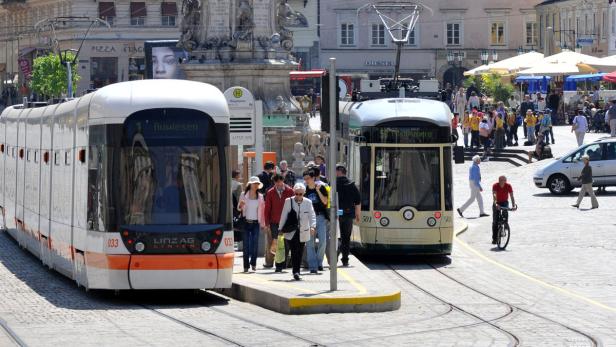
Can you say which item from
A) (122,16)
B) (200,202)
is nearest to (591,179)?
(200,202)

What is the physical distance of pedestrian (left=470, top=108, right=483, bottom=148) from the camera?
59775mm

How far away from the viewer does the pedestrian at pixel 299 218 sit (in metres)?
25.2

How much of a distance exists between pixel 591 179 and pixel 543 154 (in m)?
12.8

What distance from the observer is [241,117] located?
30797mm

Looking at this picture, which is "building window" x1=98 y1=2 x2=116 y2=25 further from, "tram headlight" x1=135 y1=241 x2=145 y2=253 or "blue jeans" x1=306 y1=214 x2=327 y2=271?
"tram headlight" x1=135 y1=241 x2=145 y2=253

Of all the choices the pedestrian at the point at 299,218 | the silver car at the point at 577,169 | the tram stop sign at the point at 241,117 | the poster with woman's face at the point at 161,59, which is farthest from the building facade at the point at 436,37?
the pedestrian at the point at 299,218

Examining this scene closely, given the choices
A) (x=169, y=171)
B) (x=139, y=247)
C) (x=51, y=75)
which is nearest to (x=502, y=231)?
(x=169, y=171)

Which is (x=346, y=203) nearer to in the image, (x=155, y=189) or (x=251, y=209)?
(x=251, y=209)

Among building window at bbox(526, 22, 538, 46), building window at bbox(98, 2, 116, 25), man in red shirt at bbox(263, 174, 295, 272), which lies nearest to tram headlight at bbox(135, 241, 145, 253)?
man in red shirt at bbox(263, 174, 295, 272)

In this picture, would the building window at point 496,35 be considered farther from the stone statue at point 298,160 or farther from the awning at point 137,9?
the stone statue at point 298,160

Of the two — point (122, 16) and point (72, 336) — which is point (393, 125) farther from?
point (122, 16)

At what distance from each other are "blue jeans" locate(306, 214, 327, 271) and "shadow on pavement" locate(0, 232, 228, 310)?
1.84 m

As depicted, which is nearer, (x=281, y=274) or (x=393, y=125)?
(x=281, y=274)

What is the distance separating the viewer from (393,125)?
101 ft
